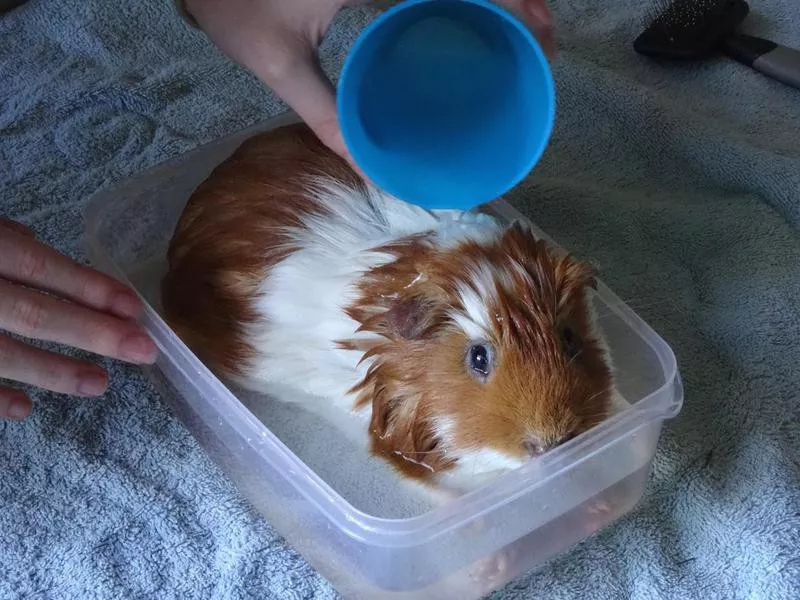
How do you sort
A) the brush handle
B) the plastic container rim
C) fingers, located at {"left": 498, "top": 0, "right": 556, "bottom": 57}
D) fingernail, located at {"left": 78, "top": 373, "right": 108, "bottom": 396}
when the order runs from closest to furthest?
the plastic container rim → fingers, located at {"left": 498, "top": 0, "right": 556, "bottom": 57} → fingernail, located at {"left": 78, "top": 373, "right": 108, "bottom": 396} → the brush handle

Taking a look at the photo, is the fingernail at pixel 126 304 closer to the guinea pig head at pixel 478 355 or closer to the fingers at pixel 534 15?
the guinea pig head at pixel 478 355

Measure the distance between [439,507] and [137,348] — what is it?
43 centimetres

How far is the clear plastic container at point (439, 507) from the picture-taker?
39.9 inches

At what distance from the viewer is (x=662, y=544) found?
1181 millimetres

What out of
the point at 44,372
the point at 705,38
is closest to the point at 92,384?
the point at 44,372

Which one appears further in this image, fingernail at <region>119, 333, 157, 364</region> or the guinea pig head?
fingernail at <region>119, 333, 157, 364</region>

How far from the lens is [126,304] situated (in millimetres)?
1190

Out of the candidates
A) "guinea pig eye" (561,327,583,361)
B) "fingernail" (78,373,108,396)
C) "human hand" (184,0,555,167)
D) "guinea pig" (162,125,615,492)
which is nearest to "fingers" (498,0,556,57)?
"human hand" (184,0,555,167)

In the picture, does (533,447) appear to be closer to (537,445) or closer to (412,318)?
(537,445)

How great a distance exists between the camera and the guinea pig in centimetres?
103

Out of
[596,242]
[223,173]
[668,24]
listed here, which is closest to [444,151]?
[223,173]

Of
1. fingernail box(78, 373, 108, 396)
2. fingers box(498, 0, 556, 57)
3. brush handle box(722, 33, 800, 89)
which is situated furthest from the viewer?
brush handle box(722, 33, 800, 89)

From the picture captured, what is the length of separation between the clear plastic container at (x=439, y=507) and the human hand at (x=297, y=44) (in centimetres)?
31

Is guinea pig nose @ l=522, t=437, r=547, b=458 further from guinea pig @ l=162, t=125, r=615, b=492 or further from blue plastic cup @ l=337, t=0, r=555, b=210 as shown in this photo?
blue plastic cup @ l=337, t=0, r=555, b=210
